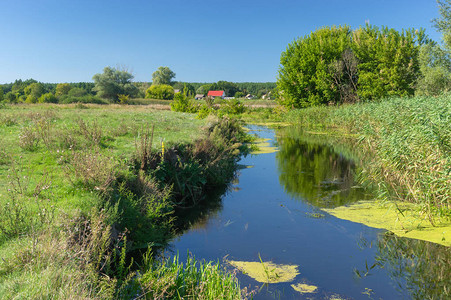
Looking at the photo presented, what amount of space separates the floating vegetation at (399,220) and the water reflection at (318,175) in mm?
680

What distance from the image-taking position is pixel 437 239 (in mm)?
6766

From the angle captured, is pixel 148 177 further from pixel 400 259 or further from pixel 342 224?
pixel 400 259

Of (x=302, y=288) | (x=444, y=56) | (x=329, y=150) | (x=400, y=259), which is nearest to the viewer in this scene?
(x=302, y=288)

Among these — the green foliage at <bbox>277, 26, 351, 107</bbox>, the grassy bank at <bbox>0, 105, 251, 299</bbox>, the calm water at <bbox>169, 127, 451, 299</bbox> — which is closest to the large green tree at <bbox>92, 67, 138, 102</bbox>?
the green foliage at <bbox>277, 26, 351, 107</bbox>

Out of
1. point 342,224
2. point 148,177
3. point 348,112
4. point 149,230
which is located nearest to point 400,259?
point 342,224

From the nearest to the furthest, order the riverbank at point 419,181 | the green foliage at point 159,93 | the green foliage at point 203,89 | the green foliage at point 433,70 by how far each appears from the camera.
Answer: the riverbank at point 419,181, the green foliage at point 433,70, the green foliage at point 159,93, the green foliage at point 203,89

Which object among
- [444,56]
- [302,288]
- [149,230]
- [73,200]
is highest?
[444,56]

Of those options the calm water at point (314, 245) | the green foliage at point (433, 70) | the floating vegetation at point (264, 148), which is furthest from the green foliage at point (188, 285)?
the green foliage at point (433, 70)

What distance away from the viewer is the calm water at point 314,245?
5.49 meters

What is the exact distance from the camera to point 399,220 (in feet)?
25.6

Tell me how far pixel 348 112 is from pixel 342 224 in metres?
17.9

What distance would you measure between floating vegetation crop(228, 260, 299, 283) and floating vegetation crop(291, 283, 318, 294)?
0.62ft

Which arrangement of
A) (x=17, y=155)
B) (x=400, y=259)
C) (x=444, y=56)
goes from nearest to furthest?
(x=400, y=259), (x=17, y=155), (x=444, y=56)

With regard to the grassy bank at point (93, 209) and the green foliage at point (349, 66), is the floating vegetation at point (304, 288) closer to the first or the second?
the grassy bank at point (93, 209)
